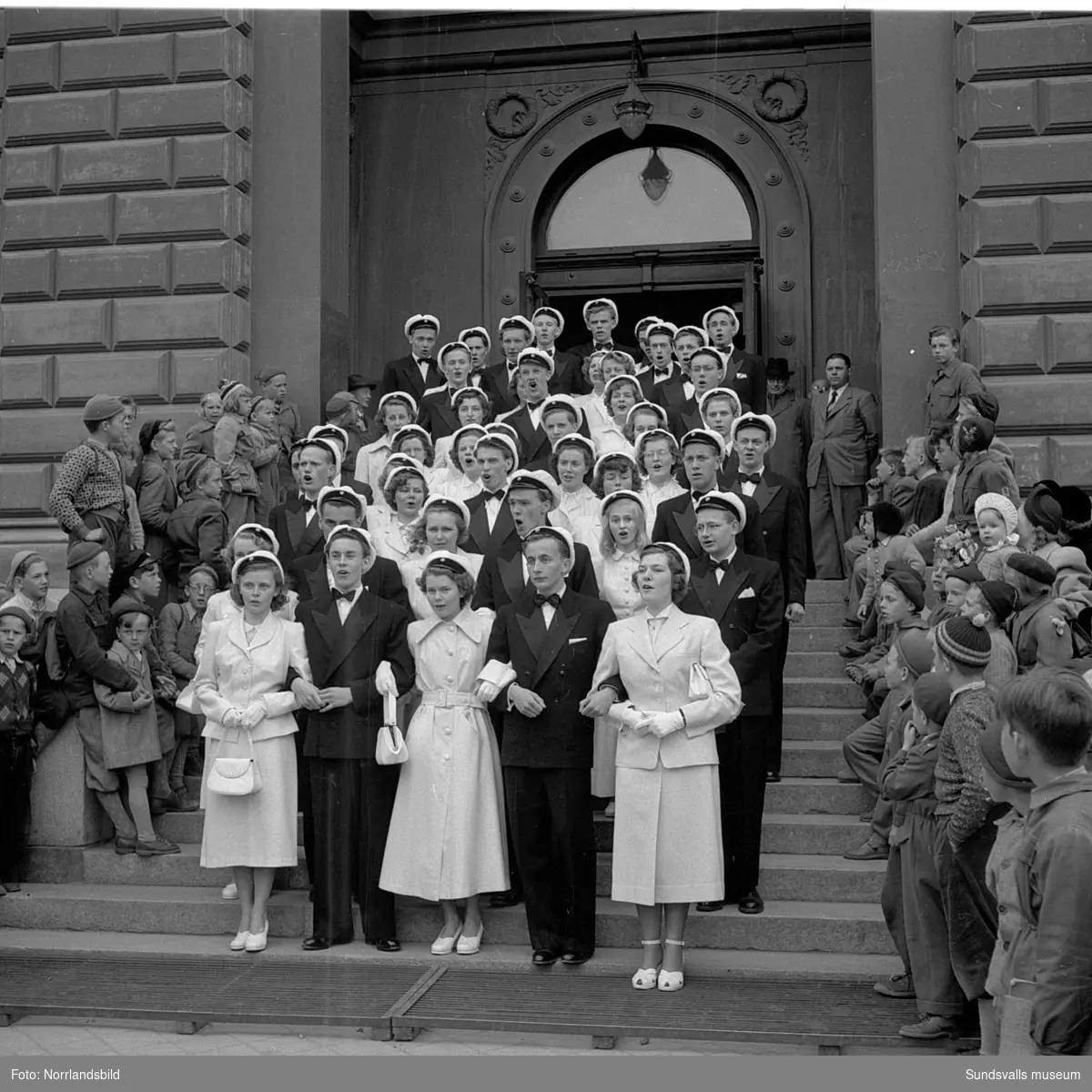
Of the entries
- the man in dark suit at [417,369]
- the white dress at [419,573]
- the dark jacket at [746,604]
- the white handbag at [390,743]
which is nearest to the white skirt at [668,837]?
the dark jacket at [746,604]

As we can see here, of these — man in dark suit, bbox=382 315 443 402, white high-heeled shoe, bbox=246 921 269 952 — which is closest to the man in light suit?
man in dark suit, bbox=382 315 443 402

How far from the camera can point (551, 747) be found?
20.5 feet

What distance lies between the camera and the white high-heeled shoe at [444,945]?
635 cm

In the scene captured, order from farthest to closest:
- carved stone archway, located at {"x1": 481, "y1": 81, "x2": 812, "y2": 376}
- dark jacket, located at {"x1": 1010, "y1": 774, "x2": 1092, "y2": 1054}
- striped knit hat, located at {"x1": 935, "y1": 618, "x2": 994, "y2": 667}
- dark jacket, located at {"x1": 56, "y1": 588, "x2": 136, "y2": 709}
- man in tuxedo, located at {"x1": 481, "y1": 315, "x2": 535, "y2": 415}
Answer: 1. carved stone archway, located at {"x1": 481, "y1": 81, "x2": 812, "y2": 376}
2. man in tuxedo, located at {"x1": 481, "y1": 315, "x2": 535, "y2": 415}
3. dark jacket, located at {"x1": 56, "y1": 588, "x2": 136, "y2": 709}
4. striped knit hat, located at {"x1": 935, "y1": 618, "x2": 994, "y2": 667}
5. dark jacket, located at {"x1": 1010, "y1": 774, "x2": 1092, "y2": 1054}

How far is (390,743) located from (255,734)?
29.8 inches

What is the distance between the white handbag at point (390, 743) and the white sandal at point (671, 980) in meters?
1.50

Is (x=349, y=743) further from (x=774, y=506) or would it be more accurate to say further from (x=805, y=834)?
(x=774, y=506)

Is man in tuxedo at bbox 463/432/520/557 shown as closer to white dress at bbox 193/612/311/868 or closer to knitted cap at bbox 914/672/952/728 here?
white dress at bbox 193/612/311/868

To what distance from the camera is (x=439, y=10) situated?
51.3ft

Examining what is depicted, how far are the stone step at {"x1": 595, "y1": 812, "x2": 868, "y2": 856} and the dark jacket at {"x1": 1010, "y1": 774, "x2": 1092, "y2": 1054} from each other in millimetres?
3899

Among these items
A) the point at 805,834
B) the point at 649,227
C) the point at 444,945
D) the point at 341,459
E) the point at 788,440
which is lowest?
the point at 444,945

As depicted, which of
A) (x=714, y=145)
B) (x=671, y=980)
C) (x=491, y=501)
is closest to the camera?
(x=671, y=980)

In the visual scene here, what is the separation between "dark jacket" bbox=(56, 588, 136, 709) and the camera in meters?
7.30

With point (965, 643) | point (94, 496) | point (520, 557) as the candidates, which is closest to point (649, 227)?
point (94, 496)
